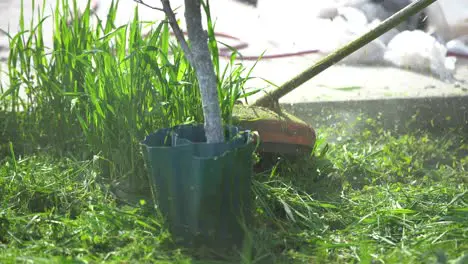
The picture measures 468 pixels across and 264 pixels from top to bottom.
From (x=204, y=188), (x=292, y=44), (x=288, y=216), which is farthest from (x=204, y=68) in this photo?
(x=292, y=44)

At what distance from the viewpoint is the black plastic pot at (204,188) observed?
8.16 feet

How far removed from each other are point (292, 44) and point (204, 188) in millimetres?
3355

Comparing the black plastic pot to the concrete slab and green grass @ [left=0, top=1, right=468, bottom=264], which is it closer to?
green grass @ [left=0, top=1, right=468, bottom=264]

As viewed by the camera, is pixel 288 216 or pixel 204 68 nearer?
pixel 204 68

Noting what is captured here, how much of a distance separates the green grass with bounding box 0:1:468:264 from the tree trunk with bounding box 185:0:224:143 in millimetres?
332

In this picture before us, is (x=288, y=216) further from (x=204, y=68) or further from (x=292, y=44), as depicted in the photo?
(x=292, y=44)

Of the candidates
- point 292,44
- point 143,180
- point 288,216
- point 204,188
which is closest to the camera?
point 204,188

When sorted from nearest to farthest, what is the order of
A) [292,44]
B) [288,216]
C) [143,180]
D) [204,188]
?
[204,188]
[288,216]
[143,180]
[292,44]

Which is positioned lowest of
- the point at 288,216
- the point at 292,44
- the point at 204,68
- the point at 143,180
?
the point at 288,216

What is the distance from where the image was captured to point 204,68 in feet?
8.45

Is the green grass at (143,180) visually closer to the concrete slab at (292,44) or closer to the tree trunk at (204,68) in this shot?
the tree trunk at (204,68)

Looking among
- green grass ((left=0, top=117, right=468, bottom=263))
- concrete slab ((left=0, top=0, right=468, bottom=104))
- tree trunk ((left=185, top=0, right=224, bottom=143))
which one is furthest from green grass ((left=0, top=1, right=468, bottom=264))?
concrete slab ((left=0, top=0, right=468, bottom=104))

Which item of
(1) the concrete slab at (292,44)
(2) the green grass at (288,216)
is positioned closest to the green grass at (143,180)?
(2) the green grass at (288,216)

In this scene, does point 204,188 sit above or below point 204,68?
below
